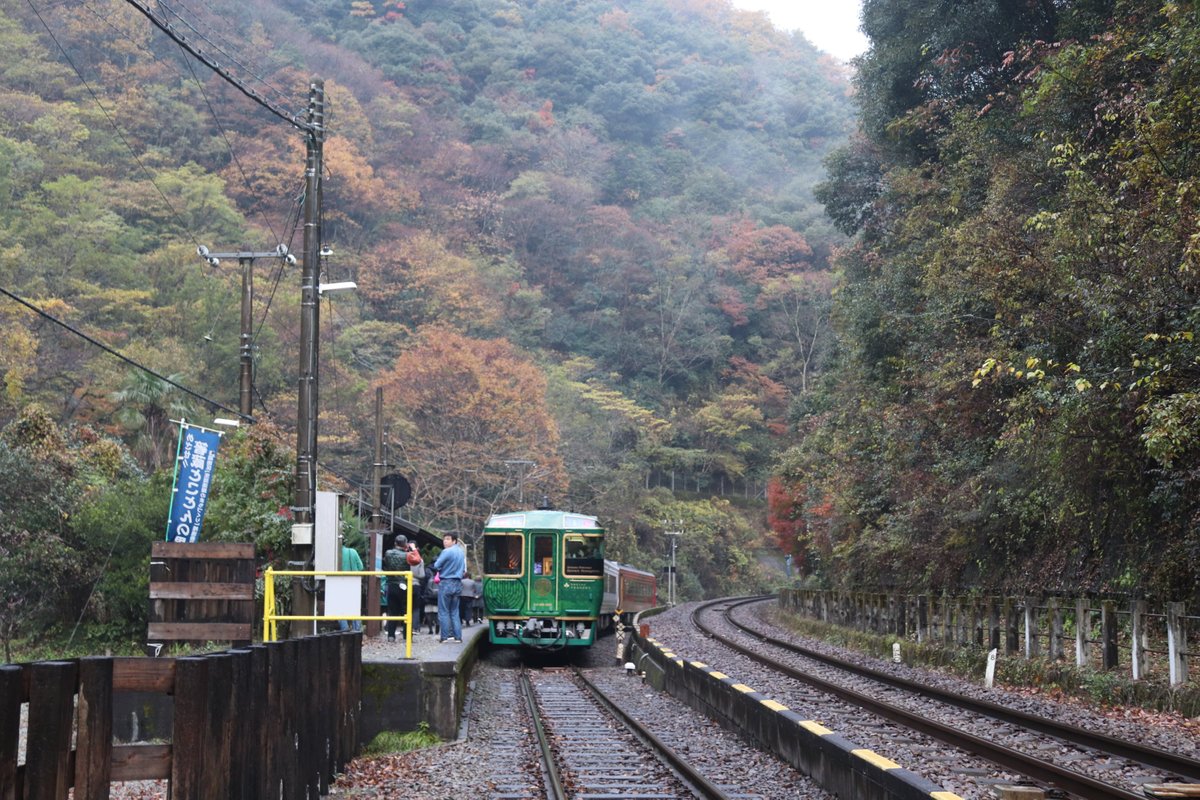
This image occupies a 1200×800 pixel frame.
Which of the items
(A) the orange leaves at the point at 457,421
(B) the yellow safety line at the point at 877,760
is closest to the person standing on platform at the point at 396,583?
(B) the yellow safety line at the point at 877,760

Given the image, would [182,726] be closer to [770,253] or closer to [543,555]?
[543,555]

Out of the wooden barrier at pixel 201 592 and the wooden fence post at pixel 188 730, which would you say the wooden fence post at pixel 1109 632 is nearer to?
the wooden barrier at pixel 201 592

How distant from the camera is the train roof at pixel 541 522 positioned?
67.6 ft

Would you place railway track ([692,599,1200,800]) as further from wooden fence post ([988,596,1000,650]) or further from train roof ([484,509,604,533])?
train roof ([484,509,604,533])

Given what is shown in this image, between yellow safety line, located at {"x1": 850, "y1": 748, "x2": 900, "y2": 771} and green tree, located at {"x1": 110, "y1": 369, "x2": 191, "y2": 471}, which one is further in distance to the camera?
green tree, located at {"x1": 110, "y1": 369, "x2": 191, "y2": 471}

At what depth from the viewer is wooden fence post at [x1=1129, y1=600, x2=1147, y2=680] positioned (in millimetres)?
12214

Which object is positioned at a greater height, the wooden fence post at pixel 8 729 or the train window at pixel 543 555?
the train window at pixel 543 555

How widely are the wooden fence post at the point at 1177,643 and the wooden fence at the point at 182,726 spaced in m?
8.31

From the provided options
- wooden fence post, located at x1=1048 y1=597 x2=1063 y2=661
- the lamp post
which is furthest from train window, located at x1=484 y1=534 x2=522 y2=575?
the lamp post

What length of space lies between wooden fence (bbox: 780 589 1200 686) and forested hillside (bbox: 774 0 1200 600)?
58 cm

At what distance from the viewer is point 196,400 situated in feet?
113

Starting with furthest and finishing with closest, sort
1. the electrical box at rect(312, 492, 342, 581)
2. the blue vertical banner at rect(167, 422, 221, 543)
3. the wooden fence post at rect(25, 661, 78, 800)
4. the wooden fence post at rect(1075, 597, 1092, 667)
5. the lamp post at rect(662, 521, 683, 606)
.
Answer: the lamp post at rect(662, 521, 683, 606) → the blue vertical banner at rect(167, 422, 221, 543) → the electrical box at rect(312, 492, 342, 581) → the wooden fence post at rect(1075, 597, 1092, 667) → the wooden fence post at rect(25, 661, 78, 800)

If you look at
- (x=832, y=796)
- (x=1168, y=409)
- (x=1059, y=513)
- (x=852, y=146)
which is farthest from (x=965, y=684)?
(x=852, y=146)

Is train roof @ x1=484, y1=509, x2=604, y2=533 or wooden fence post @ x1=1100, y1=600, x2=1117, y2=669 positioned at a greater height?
train roof @ x1=484, y1=509, x2=604, y2=533
